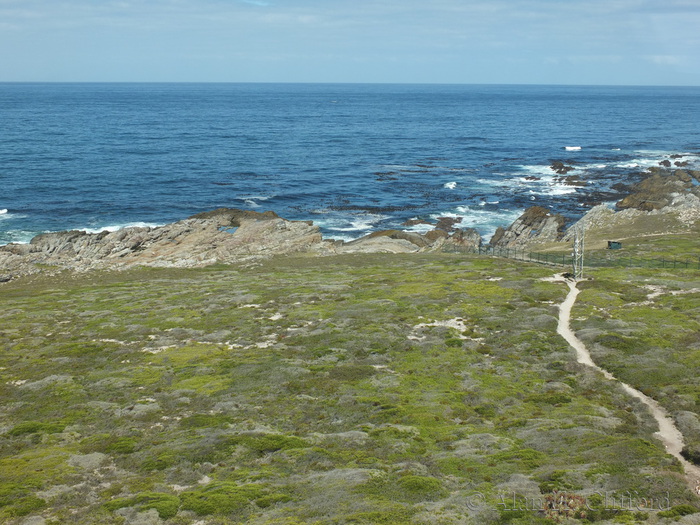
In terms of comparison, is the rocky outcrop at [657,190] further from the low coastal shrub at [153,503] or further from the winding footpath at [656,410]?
the low coastal shrub at [153,503]

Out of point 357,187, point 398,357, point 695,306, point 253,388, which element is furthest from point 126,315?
point 357,187

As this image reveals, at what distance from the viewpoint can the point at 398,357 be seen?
140 feet

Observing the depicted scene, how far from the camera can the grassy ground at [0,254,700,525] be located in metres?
25.1

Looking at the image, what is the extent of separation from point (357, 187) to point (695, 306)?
91.0 metres

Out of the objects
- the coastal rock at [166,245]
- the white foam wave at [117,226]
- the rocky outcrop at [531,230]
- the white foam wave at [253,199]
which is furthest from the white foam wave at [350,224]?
the white foam wave at [117,226]

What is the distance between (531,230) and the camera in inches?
3868

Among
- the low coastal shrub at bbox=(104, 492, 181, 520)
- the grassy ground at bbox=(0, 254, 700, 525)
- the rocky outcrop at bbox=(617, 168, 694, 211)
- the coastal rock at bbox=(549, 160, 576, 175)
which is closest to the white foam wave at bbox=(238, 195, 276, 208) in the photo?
the grassy ground at bbox=(0, 254, 700, 525)

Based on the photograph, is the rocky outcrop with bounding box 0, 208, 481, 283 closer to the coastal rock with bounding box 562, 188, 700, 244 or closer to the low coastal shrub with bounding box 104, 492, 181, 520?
the coastal rock with bounding box 562, 188, 700, 244

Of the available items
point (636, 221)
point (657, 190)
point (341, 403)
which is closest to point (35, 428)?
point (341, 403)

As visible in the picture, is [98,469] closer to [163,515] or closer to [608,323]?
[163,515]

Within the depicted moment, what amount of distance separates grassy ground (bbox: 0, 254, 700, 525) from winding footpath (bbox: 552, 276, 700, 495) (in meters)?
0.64

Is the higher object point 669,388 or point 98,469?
point 669,388

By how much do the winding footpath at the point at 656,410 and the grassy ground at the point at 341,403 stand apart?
635 millimetres

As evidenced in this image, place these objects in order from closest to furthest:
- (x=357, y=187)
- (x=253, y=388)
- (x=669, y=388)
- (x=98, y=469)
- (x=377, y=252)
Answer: (x=98, y=469), (x=669, y=388), (x=253, y=388), (x=377, y=252), (x=357, y=187)
